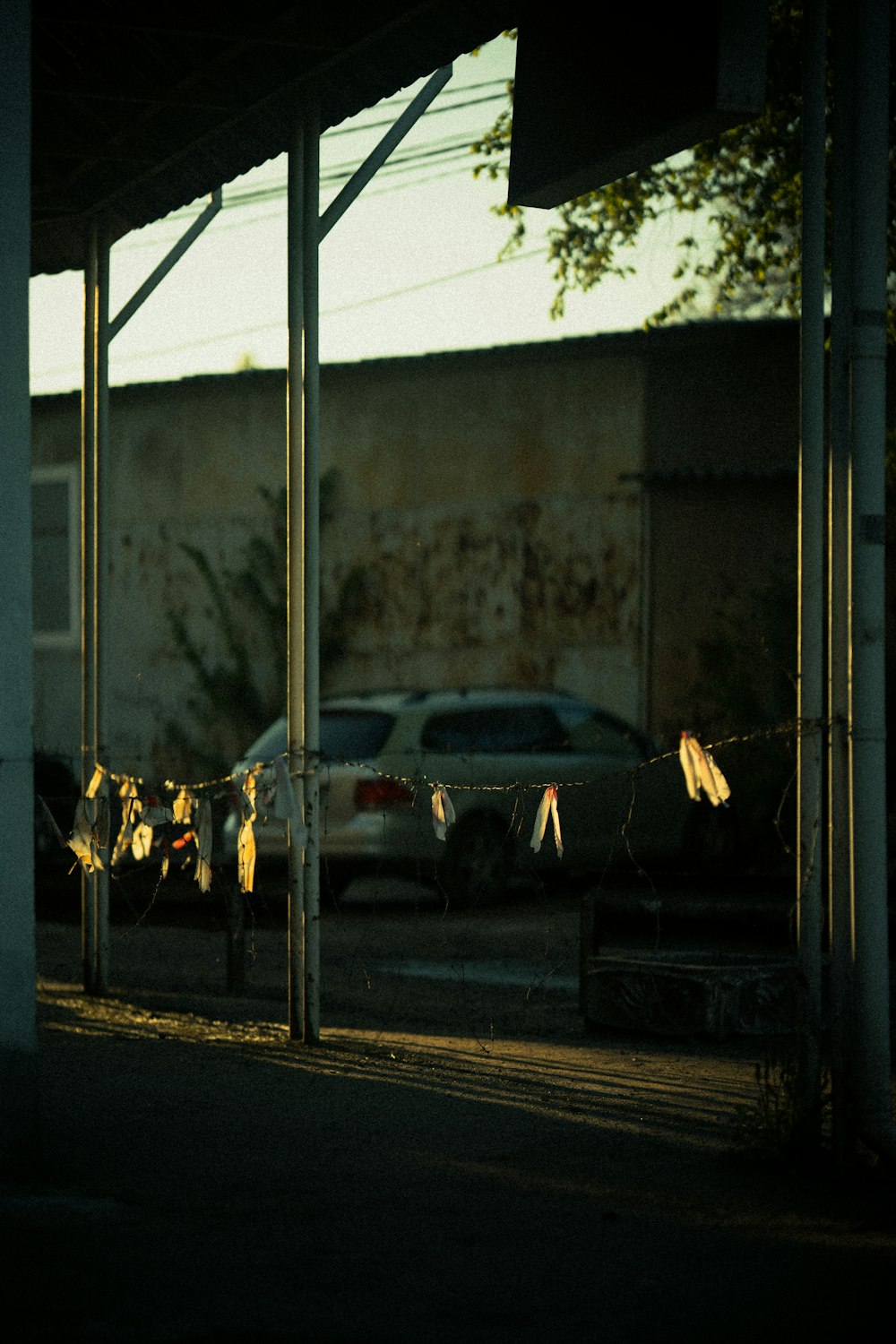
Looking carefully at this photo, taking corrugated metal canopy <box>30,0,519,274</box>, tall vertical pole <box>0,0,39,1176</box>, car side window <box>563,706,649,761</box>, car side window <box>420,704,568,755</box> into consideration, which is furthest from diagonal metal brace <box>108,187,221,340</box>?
car side window <box>563,706,649,761</box>

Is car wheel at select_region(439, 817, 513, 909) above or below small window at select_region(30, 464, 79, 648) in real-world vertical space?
below

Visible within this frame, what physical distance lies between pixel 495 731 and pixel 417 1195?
1109cm

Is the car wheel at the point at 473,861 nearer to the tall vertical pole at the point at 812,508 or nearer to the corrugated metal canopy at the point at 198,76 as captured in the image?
the corrugated metal canopy at the point at 198,76

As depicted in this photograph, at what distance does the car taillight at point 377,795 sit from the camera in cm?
1528

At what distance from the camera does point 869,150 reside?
253 inches

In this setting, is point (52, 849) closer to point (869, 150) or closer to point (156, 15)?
point (156, 15)

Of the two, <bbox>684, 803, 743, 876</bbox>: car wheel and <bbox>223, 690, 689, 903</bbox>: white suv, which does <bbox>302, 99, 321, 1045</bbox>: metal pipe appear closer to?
<bbox>223, 690, 689, 903</bbox>: white suv

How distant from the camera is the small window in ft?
96.2

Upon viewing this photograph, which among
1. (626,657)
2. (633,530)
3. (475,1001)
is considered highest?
(633,530)

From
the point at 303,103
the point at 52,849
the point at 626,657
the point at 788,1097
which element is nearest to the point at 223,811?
the point at 52,849

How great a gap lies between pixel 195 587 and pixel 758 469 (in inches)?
345

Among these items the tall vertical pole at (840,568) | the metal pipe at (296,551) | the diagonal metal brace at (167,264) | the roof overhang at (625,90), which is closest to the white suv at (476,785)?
the diagonal metal brace at (167,264)

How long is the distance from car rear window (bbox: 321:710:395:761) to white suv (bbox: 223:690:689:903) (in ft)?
0.04

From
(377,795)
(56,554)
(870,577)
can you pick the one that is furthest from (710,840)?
(56,554)
